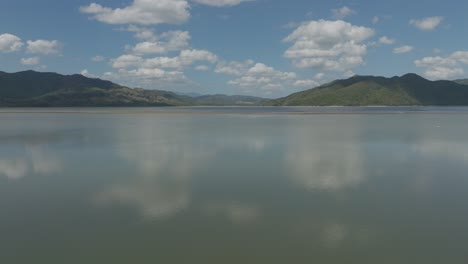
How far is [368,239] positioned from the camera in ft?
Result: 51.8

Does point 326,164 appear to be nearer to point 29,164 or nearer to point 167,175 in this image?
point 167,175

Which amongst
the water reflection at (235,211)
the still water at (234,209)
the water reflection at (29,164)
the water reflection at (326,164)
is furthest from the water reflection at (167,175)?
the water reflection at (29,164)

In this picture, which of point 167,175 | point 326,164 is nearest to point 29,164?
point 167,175

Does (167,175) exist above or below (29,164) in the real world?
below

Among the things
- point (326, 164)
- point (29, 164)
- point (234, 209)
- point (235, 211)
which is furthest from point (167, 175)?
point (29, 164)

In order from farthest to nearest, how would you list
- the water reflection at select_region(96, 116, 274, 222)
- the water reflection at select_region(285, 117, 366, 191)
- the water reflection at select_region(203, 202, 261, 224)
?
1. the water reflection at select_region(285, 117, 366, 191)
2. the water reflection at select_region(96, 116, 274, 222)
3. the water reflection at select_region(203, 202, 261, 224)

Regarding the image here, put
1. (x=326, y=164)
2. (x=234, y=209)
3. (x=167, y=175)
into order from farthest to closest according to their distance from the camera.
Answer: (x=326, y=164), (x=167, y=175), (x=234, y=209)

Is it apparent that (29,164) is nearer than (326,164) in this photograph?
No

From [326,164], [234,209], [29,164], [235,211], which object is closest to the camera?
[235,211]

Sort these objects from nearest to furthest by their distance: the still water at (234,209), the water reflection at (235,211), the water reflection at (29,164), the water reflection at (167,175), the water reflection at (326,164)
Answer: the still water at (234,209), the water reflection at (235,211), the water reflection at (167,175), the water reflection at (326,164), the water reflection at (29,164)

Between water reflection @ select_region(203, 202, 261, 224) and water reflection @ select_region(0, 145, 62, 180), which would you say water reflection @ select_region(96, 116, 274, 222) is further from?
water reflection @ select_region(0, 145, 62, 180)

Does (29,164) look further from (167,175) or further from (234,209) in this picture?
(234,209)

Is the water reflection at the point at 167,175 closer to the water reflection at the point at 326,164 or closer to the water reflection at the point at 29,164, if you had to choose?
the water reflection at the point at 326,164

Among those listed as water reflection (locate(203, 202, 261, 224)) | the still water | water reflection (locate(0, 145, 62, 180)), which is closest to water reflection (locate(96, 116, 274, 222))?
water reflection (locate(203, 202, 261, 224))
